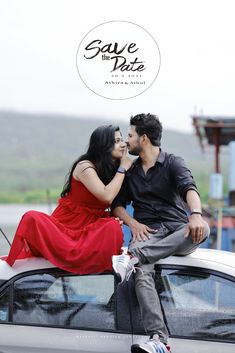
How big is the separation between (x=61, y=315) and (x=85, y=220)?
1.84 feet

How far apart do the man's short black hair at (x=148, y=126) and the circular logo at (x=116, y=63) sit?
1.89 metres

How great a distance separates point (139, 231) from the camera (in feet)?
12.1

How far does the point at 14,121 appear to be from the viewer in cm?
7800

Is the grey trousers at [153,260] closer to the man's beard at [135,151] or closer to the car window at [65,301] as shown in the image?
the car window at [65,301]

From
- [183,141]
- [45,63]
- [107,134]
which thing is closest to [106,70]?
[107,134]

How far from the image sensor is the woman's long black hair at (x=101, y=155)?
389 centimetres

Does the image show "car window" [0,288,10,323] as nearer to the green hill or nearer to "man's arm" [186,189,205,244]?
"man's arm" [186,189,205,244]

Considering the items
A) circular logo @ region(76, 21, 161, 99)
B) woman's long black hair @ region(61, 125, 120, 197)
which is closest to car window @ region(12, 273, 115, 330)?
woman's long black hair @ region(61, 125, 120, 197)

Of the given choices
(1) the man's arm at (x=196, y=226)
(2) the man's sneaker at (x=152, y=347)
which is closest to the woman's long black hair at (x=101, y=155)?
(1) the man's arm at (x=196, y=226)

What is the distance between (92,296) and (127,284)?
0.18 meters

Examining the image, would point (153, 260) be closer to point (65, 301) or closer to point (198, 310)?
point (198, 310)

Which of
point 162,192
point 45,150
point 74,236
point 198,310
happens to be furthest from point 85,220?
point 45,150

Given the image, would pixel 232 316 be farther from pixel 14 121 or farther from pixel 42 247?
pixel 14 121

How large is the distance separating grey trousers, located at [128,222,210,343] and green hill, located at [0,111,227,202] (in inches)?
1859
